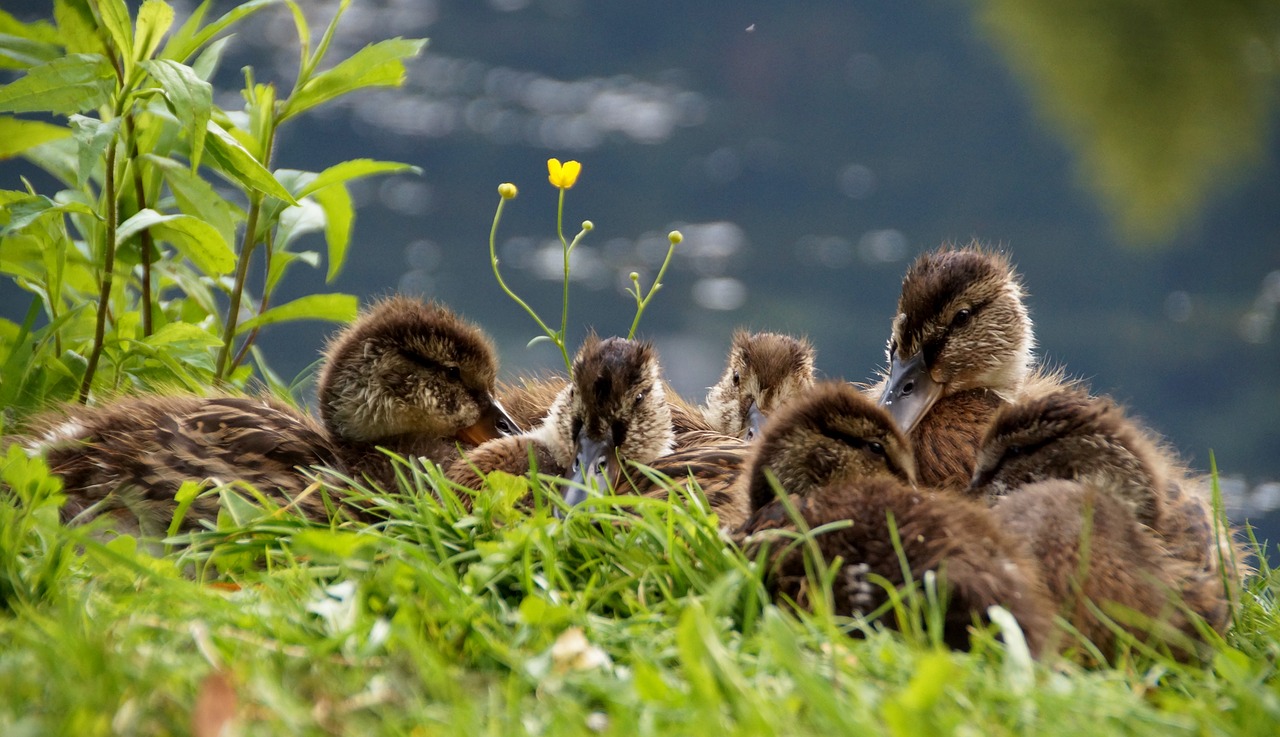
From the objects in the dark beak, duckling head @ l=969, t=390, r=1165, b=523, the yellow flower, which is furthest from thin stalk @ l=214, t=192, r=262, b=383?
duckling head @ l=969, t=390, r=1165, b=523

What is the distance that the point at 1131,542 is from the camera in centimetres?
208

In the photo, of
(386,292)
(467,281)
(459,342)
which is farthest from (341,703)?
(467,281)

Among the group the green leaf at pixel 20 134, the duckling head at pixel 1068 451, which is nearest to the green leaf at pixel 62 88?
the green leaf at pixel 20 134

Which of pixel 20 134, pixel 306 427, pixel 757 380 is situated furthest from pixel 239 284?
pixel 757 380

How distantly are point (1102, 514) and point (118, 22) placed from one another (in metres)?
2.58

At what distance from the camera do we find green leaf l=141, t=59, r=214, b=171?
8.64 feet

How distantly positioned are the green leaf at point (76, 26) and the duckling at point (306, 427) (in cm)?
93

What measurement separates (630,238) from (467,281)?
1.35 meters

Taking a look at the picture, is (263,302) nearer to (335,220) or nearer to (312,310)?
(312,310)

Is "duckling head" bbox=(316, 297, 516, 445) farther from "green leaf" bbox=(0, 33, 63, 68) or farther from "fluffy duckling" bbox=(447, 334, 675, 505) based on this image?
"green leaf" bbox=(0, 33, 63, 68)

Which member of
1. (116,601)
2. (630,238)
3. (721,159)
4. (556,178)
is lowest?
(116,601)

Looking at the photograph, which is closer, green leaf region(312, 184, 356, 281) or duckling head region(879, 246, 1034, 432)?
duckling head region(879, 246, 1034, 432)

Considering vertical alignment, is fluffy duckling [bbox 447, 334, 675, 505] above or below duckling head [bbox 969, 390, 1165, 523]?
below

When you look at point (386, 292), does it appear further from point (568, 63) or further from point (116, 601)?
point (568, 63)
